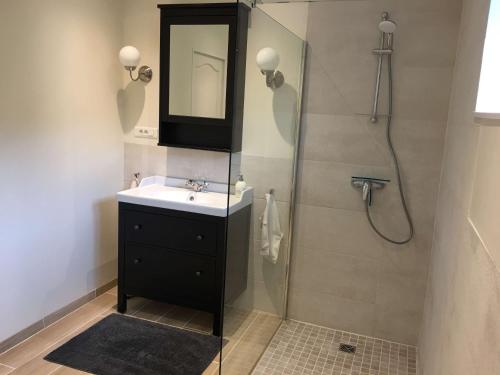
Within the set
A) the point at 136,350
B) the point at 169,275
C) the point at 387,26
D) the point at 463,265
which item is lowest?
the point at 136,350

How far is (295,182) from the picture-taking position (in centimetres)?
292

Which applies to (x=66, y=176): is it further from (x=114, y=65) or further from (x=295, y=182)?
(x=295, y=182)

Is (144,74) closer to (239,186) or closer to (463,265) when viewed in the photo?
(239,186)

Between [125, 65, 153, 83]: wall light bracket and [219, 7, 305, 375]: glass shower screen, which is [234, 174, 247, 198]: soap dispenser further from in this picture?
[125, 65, 153, 83]: wall light bracket

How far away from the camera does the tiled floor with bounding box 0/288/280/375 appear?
2.43m

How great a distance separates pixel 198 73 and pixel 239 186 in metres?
1.19

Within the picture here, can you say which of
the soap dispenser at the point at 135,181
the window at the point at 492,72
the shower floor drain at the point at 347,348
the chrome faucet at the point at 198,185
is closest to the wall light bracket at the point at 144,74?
the soap dispenser at the point at 135,181

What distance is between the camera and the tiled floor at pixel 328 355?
2574mm

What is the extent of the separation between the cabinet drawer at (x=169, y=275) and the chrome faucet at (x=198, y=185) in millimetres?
546

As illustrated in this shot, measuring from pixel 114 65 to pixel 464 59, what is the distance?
2422 mm

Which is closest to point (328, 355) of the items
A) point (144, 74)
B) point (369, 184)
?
point (369, 184)

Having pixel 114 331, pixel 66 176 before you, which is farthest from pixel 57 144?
pixel 114 331

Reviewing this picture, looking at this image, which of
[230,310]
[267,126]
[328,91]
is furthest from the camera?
[328,91]

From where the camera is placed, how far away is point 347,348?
2.80 meters
